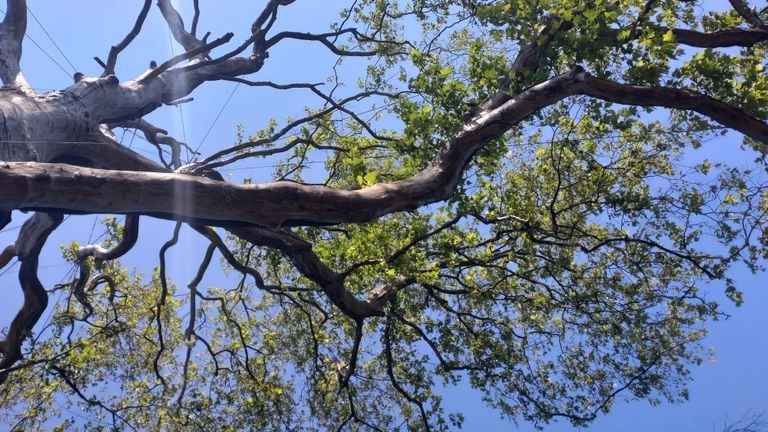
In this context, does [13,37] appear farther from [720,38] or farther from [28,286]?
[720,38]

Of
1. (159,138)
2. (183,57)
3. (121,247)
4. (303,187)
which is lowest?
(303,187)

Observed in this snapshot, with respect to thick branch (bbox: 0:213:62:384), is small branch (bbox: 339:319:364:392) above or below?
below

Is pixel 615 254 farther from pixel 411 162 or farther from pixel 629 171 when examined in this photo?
pixel 411 162

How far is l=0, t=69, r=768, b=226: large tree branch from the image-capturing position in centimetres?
342

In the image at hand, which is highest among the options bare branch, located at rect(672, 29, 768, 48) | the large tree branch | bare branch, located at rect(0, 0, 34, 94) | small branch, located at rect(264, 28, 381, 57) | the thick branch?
small branch, located at rect(264, 28, 381, 57)

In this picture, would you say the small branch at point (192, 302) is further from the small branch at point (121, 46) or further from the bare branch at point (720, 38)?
the bare branch at point (720, 38)

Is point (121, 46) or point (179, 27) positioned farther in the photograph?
point (179, 27)

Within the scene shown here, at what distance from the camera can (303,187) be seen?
421 centimetres

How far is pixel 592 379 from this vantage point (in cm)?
886

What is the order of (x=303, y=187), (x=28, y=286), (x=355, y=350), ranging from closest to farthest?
(x=303, y=187), (x=28, y=286), (x=355, y=350)

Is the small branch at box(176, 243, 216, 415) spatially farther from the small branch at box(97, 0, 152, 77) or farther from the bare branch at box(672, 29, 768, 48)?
Result: the bare branch at box(672, 29, 768, 48)

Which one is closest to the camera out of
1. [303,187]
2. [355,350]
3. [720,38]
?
[303,187]

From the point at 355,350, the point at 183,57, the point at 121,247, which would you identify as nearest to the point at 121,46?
the point at 183,57

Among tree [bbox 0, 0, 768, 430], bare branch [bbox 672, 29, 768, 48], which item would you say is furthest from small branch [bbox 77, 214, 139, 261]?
bare branch [bbox 672, 29, 768, 48]
